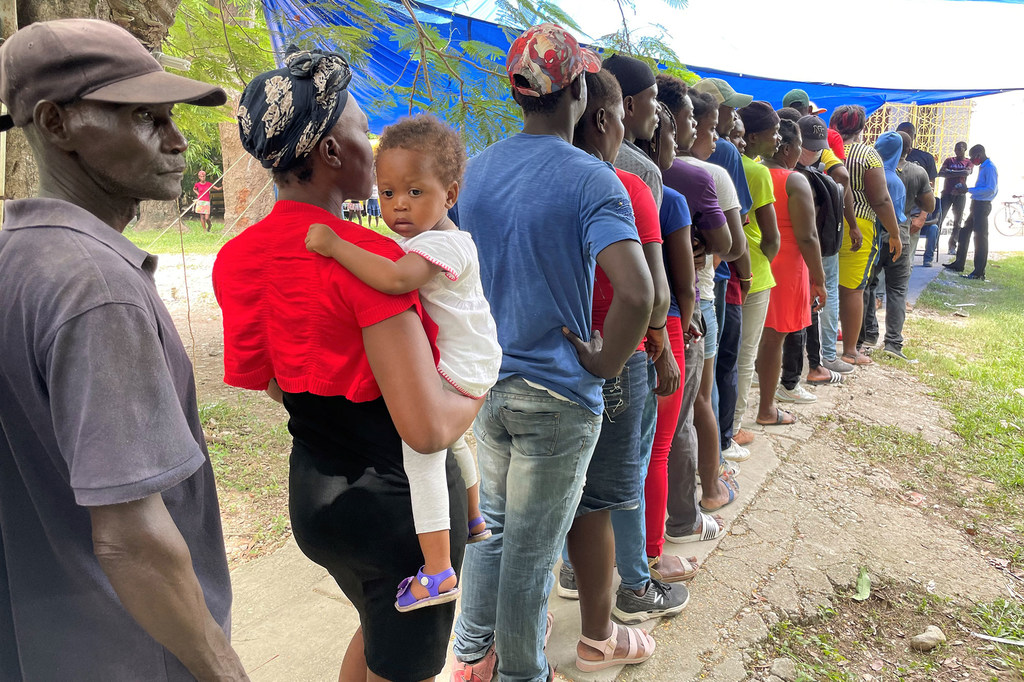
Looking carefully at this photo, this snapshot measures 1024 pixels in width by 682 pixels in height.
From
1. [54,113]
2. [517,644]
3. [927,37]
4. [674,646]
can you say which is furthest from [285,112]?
[927,37]

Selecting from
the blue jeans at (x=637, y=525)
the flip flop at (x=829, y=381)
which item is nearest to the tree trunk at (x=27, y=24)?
the blue jeans at (x=637, y=525)

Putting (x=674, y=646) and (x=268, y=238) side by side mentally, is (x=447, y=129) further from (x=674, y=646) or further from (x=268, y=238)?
(x=674, y=646)

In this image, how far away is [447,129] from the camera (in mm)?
1578

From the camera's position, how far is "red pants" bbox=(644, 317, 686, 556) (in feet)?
9.14

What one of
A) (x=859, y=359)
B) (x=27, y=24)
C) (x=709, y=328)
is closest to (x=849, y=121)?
(x=859, y=359)

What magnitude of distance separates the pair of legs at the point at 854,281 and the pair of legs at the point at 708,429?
315 centimetres

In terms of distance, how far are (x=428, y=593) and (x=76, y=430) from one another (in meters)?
0.72

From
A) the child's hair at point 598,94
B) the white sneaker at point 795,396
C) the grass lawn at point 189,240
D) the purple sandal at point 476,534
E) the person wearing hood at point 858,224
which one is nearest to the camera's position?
the purple sandal at point 476,534

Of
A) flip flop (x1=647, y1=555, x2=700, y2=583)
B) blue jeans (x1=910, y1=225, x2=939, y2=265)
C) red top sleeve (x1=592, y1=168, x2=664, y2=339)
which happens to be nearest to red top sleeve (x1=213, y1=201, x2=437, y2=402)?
red top sleeve (x1=592, y1=168, x2=664, y2=339)

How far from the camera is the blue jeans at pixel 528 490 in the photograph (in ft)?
6.44

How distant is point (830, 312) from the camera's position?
230 inches

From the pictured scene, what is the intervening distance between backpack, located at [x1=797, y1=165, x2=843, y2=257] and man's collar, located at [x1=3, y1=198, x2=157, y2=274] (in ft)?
15.0

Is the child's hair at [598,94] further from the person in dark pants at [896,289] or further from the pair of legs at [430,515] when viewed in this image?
the person in dark pants at [896,289]

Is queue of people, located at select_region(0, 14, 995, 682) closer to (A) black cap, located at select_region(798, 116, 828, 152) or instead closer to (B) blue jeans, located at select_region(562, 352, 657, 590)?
(B) blue jeans, located at select_region(562, 352, 657, 590)
